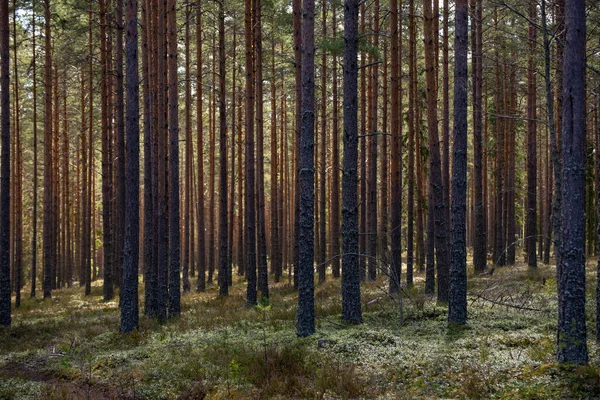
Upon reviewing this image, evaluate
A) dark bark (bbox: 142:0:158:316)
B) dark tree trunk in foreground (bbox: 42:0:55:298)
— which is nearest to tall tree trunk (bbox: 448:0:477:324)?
dark bark (bbox: 142:0:158:316)

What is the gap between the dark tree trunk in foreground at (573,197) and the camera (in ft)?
23.0

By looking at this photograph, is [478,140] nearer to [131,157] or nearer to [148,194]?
[148,194]

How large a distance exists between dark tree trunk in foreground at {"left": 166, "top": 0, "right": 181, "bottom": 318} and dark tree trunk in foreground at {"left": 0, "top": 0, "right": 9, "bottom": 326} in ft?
14.1

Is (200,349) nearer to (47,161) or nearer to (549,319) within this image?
(549,319)

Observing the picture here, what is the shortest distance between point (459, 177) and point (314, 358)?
14.8 ft

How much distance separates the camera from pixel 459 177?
33.4 ft

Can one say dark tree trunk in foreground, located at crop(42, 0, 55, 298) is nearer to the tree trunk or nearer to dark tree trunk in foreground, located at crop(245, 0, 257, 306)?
the tree trunk

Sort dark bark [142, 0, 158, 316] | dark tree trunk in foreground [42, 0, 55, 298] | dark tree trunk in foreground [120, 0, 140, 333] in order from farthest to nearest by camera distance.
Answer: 1. dark tree trunk in foreground [42, 0, 55, 298]
2. dark bark [142, 0, 158, 316]
3. dark tree trunk in foreground [120, 0, 140, 333]

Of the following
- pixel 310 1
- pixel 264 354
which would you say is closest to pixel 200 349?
pixel 264 354

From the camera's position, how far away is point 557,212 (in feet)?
31.6

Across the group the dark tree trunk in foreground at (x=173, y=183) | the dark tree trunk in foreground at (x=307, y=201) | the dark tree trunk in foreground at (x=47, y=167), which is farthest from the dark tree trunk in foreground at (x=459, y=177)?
the dark tree trunk in foreground at (x=47, y=167)

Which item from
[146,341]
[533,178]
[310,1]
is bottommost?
[146,341]

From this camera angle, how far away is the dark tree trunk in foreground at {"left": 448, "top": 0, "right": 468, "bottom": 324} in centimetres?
1020

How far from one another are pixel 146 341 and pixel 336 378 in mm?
5534
